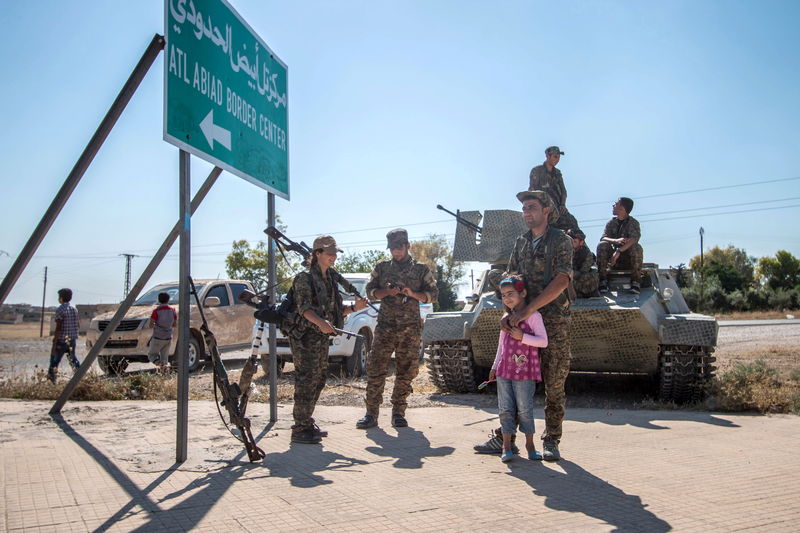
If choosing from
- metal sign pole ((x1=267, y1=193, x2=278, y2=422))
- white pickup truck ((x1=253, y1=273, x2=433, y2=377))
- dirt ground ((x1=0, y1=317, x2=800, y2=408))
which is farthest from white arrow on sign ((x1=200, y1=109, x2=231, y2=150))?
white pickup truck ((x1=253, y1=273, x2=433, y2=377))

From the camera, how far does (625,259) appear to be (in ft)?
26.5

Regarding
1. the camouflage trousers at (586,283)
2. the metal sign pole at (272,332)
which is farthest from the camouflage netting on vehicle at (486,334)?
the metal sign pole at (272,332)

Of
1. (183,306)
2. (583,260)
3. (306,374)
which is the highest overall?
(583,260)

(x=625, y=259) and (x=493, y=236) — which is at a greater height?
(x=493, y=236)

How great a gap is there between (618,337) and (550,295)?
344cm

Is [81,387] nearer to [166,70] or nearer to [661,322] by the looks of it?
[166,70]

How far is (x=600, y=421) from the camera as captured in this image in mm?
6172

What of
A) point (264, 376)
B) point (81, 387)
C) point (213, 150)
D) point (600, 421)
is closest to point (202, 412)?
point (81, 387)

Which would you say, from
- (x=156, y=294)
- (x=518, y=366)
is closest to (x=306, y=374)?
(x=518, y=366)

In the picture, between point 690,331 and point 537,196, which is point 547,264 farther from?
point 690,331

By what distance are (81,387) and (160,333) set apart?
3.47 meters

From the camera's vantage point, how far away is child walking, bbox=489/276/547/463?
446cm

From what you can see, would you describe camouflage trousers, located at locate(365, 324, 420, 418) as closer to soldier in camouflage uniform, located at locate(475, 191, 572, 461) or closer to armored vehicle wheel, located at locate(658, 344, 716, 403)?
soldier in camouflage uniform, located at locate(475, 191, 572, 461)

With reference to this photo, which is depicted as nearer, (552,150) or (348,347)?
(552,150)
